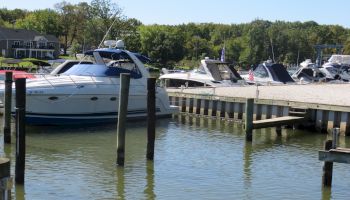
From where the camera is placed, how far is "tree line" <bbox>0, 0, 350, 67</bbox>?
299 feet

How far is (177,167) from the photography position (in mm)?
17688

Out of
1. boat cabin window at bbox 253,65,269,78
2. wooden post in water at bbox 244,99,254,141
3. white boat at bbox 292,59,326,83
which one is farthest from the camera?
white boat at bbox 292,59,326,83

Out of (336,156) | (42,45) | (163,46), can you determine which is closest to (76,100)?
(336,156)

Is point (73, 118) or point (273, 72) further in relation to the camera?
point (273, 72)

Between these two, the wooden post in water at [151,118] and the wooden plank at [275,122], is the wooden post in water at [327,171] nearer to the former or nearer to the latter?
the wooden post in water at [151,118]

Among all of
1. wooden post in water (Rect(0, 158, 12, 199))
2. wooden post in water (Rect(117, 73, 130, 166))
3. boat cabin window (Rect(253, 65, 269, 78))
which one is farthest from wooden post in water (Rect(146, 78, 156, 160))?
boat cabin window (Rect(253, 65, 269, 78))

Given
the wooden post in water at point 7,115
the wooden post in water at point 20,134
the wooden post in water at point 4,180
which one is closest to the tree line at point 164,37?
the wooden post in water at point 7,115

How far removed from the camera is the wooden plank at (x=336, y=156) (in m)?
13.1

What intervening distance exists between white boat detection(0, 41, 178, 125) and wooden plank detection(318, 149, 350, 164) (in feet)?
42.3

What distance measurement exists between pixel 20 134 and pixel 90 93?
10.5m

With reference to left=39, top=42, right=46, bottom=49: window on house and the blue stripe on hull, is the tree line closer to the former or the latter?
left=39, top=42, right=46, bottom=49: window on house

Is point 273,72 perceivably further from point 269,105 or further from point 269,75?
point 269,105

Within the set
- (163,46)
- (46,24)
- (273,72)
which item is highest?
(46,24)

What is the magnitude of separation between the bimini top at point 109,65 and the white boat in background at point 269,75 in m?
17.4
